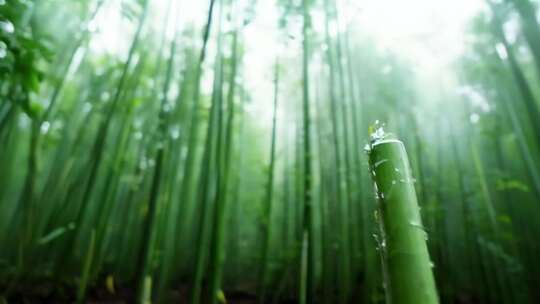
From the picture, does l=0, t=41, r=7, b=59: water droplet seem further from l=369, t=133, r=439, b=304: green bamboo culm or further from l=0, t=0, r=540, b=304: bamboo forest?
l=369, t=133, r=439, b=304: green bamboo culm

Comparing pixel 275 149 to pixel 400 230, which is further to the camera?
pixel 275 149

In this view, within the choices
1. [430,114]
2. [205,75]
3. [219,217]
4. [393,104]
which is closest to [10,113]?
[219,217]

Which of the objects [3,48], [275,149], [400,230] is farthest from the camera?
[275,149]

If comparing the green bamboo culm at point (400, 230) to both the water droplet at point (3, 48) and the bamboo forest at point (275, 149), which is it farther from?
the water droplet at point (3, 48)

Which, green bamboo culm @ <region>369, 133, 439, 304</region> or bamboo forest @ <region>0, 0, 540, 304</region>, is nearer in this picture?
green bamboo culm @ <region>369, 133, 439, 304</region>

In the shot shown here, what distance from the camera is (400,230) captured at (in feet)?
1.63

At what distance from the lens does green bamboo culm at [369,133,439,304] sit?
0.47m

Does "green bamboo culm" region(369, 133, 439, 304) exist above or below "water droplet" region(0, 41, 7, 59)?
below

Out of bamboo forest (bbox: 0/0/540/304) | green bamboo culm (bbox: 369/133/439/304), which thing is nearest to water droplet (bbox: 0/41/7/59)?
bamboo forest (bbox: 0/0/540/304)

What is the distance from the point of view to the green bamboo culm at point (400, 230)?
47 cm

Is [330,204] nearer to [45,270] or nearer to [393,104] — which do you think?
[393,104]

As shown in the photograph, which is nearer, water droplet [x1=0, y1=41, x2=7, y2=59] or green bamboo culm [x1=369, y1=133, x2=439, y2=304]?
green bamboo culm [x1=369, y1=133, x2=439, y2=304]

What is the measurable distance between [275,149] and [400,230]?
1.22 meters

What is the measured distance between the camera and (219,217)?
111 centimetres
